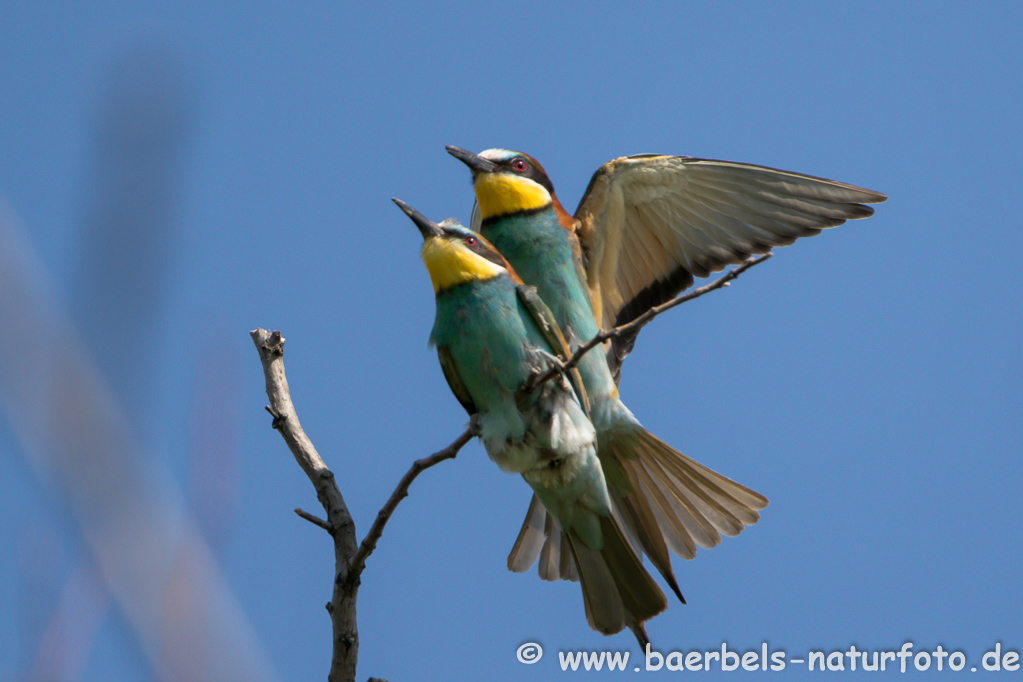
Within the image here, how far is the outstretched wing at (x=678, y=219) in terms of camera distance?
13.0ft

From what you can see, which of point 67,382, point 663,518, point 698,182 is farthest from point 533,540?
point 67,382

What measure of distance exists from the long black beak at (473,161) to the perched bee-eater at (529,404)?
0.73 meters

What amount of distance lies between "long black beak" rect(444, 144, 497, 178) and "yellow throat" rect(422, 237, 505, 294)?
33.3 inches

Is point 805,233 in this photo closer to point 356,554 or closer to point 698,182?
point 698,182

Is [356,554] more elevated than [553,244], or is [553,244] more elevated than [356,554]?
[553,244]

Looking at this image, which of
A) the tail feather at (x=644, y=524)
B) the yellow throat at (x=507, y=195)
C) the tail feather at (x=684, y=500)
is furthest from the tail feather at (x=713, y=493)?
the yellow throat at (x=507, y=195)

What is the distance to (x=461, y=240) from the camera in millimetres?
3475

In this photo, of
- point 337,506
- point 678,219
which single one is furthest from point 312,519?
point 678,219

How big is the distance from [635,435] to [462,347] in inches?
36.1

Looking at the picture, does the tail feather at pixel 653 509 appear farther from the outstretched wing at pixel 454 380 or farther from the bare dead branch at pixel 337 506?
the bare dead branch at pixel 337 506

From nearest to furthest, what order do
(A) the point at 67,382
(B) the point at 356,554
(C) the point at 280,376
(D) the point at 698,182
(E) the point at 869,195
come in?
(A) the point at 67,382 → (B) the point at 356,554 → (C) the point at 280,376 → (E) the point at 869,195 → (D) the point at 698,182

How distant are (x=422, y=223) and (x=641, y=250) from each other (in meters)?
1.21

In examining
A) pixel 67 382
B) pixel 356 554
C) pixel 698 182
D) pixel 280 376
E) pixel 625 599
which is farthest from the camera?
pixel 698 182

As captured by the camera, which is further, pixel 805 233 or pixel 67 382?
pixel 805 233
